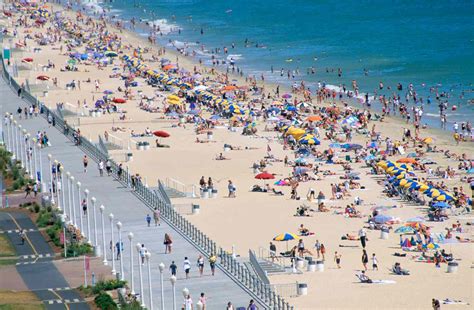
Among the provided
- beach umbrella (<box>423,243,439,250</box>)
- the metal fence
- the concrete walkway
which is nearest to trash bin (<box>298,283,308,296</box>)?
the metal fence

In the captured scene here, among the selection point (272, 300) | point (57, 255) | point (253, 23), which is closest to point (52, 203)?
point (57, 255)

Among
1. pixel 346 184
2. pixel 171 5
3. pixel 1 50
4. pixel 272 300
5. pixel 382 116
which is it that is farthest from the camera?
pixel 171 5

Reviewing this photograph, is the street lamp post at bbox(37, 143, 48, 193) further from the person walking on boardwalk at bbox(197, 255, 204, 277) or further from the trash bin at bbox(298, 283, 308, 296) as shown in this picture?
Result: the trash bin at bbox(298, 283, 308, 296)

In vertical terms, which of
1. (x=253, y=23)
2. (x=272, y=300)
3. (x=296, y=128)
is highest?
(x=253, y=23)

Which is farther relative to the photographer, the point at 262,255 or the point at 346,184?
the point at 346,184

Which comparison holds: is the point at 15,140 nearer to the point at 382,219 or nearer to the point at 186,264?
the point at 382,219

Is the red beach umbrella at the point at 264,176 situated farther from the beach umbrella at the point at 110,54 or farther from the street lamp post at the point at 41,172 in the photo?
the beach umbrella at the point at 110,54

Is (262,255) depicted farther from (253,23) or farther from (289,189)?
(253,23)
